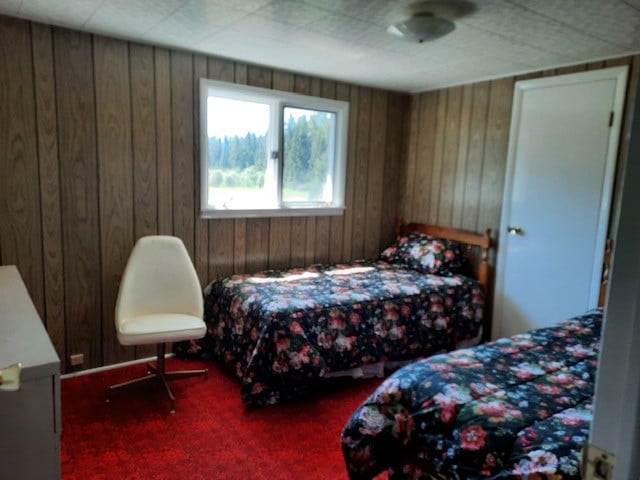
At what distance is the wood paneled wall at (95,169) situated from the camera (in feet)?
8.57

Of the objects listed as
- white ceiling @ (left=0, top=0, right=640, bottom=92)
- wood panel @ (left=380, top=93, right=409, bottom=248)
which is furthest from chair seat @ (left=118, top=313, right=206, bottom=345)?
wood panel @ (left=380, top=93, right=409, bottom=248)

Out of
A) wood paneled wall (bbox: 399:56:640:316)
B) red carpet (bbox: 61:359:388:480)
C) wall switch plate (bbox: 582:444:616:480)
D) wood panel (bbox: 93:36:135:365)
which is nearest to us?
wall switch plate (bbox: 582:444:616:480)

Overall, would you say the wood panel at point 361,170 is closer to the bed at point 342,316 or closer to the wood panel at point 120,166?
the wood panel at point 120,166

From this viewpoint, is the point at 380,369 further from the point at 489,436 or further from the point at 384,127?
the point at 384,127

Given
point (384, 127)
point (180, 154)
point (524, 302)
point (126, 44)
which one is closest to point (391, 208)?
point (384, 127)

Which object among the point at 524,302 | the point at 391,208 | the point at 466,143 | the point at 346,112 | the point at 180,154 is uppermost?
the point at 346,112

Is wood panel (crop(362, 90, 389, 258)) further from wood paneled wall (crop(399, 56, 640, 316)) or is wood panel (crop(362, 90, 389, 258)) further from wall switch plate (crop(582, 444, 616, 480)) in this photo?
wall switch plate (crop(582, 444, 616, 480))

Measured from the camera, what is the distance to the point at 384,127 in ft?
13.9

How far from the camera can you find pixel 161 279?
9.61 ft

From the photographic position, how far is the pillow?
147 inches

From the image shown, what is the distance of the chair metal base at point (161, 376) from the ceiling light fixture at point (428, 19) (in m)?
2.32

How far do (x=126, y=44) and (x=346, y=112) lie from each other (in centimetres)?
186

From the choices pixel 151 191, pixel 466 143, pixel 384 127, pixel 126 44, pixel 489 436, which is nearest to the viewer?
pixel 489 436

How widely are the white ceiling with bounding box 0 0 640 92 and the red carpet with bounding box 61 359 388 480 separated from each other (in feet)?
7.25
